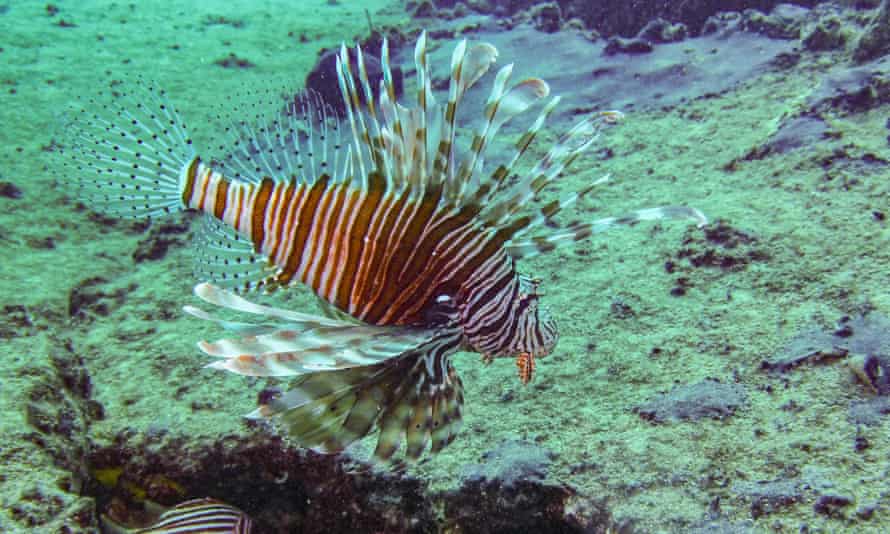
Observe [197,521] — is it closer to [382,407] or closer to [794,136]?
[382,407]

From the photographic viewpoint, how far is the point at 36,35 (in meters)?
10.0

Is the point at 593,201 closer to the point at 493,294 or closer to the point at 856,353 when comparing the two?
the point at 856,353

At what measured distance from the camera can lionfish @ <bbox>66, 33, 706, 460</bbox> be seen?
1.75 metres

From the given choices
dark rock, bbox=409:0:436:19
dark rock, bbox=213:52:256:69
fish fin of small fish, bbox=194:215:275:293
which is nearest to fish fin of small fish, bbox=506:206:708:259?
fish fin of small fish, bbox=194:215:275:293

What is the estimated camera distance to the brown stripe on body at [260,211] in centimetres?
243

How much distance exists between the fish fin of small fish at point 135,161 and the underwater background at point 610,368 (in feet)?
1.39

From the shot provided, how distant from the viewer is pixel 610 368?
274 cm

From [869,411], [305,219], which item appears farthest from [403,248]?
[869,411]

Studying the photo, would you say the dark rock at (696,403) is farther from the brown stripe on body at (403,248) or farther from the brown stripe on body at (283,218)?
the brown stripe on body at (283,218)

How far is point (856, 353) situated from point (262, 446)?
2728mm

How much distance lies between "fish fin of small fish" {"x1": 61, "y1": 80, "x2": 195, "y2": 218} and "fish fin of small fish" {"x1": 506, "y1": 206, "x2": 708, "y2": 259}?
1.91m

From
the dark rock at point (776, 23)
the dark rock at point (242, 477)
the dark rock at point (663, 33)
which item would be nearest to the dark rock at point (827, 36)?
the dark rock at point (776, 23)

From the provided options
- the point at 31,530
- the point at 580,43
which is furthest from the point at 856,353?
the point at 580,43

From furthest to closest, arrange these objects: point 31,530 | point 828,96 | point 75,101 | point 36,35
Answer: point 36,35 < point 75,101 < point 828,96 < point 31,530
